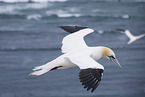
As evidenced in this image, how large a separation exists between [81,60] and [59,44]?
276 inches

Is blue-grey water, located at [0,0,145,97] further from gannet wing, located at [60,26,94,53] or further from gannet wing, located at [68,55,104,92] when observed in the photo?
gannet wing, located at [68,55,104,92]

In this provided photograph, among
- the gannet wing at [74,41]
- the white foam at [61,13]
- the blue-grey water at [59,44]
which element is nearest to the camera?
the gannet wing at [74,41]

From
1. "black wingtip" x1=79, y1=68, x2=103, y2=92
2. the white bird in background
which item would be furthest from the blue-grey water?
"black wingtip" x1=79, y1=68, x2=103, y2=92

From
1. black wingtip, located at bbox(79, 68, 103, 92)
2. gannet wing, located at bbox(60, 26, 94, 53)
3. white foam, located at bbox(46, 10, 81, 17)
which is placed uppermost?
black wingtip, located at bbox(79, 68, 103, 92)

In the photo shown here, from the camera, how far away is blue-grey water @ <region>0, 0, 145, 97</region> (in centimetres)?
581

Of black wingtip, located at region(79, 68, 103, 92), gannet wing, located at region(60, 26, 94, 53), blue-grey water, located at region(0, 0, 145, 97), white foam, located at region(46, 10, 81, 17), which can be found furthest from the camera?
white foam, located at region(46, 10, 81, 17)

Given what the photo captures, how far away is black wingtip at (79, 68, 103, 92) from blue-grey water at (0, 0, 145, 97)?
11.7 feet

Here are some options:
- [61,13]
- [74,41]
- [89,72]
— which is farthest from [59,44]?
[89,72]

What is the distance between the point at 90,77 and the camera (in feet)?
6.38

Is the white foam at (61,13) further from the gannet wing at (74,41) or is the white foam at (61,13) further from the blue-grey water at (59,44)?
the gannet wing at (74,41)

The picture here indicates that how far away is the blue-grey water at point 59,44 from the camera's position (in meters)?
5.81

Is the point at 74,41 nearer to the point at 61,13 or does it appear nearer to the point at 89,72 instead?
the point at 89,72

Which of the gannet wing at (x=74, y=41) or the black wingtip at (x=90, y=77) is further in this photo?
the gannet wing at (x=74, y=41)

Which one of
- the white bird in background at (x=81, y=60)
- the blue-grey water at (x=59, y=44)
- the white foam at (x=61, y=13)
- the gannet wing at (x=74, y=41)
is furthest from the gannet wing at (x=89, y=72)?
the white foam at (x=61, y=13)
